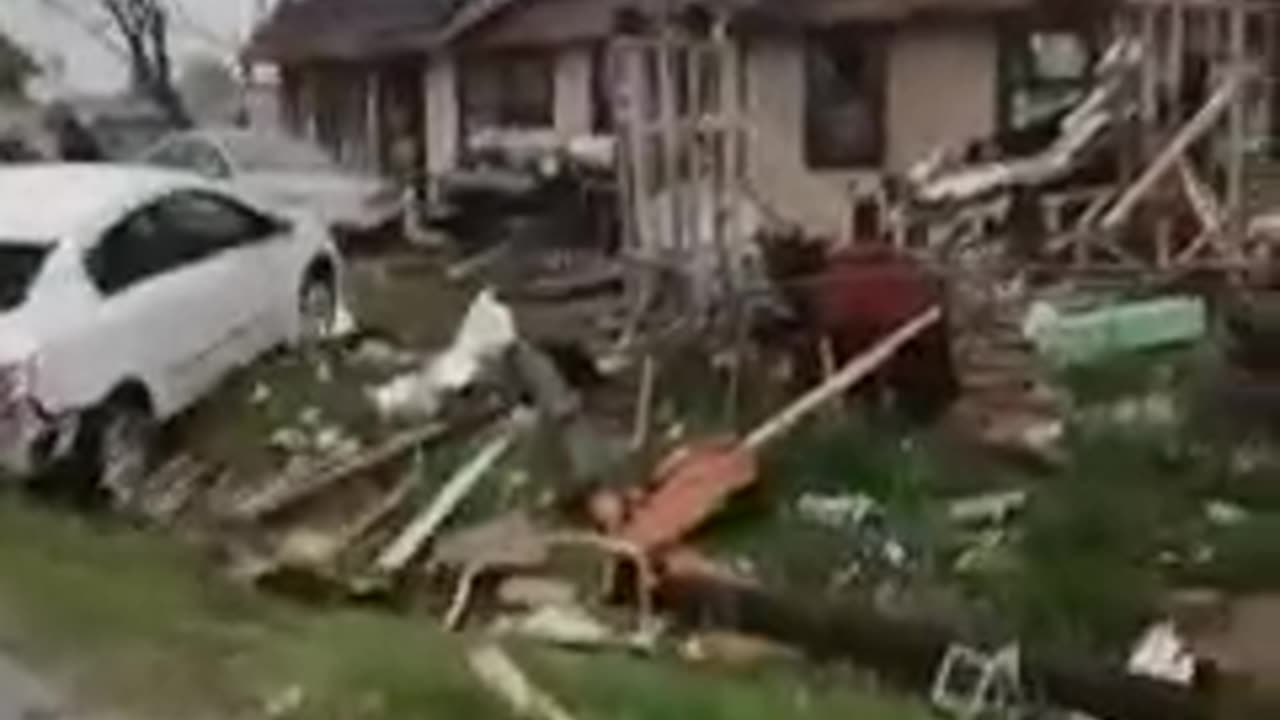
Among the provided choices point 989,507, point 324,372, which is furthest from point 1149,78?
point 989,507

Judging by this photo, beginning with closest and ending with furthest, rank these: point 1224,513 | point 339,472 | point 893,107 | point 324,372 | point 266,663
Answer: point 266,663 → point 1224,513 → point 339,472 → point 324,372 → point 893,107

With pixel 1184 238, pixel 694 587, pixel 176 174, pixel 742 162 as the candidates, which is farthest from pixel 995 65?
pixel 694 587

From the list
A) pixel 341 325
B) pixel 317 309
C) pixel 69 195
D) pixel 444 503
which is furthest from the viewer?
pixel 341 325

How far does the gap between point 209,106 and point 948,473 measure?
63622 millimetres

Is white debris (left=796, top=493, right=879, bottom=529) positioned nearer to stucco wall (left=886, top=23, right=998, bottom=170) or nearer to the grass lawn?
the grass lawn

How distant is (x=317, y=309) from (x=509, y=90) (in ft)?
59.2

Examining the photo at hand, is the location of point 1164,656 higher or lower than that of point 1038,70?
lower

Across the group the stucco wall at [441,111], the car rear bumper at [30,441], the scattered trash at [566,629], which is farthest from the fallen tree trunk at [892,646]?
the stucco wall at [441,111]

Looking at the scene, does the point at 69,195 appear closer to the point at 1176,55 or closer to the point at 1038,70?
the point at 1176,55

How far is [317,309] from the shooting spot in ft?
61.8

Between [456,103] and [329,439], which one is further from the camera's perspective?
[456,103]

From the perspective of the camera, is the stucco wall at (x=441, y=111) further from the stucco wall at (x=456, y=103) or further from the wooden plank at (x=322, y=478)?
the wooden plank at (x=322, y=478)

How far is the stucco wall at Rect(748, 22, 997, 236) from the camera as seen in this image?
26.6 meters

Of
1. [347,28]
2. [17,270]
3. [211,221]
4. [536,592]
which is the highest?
[347,28]
